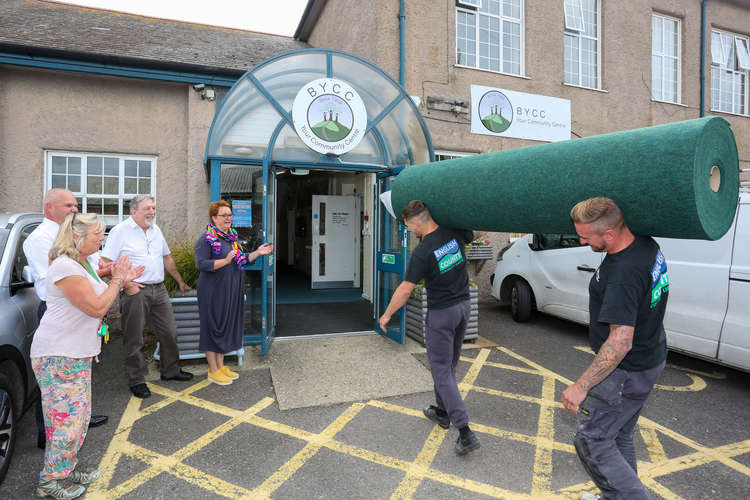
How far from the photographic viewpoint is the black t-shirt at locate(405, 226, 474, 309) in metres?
3.15

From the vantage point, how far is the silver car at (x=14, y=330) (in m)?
2.76

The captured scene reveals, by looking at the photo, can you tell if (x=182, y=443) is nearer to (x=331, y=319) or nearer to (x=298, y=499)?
(x=298, y=499)

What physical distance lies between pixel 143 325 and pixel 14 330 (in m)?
1.14

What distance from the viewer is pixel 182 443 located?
3252 millimetres

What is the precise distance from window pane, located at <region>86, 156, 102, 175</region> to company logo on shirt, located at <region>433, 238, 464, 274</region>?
23.0 ft

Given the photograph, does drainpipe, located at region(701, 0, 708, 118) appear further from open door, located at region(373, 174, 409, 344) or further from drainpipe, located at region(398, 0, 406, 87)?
open door, located at region(373, 174, 409, 344)

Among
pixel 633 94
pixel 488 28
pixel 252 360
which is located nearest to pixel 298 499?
pixel 252 360

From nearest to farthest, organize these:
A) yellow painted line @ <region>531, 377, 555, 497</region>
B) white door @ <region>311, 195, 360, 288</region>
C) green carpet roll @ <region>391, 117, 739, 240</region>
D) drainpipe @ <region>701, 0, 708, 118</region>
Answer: green carpet roll @ <region>391, 117, 739, 240</region> → yellow painted line @ <region>531, 377, 555, 497</region> → white door @ <region>311, 195, 360, 288</region> → drainpipe @ <region>701, 0, 708, 118</region>

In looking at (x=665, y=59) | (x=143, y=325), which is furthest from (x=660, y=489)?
(x=665, y=59)

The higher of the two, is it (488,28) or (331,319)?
(488,28)

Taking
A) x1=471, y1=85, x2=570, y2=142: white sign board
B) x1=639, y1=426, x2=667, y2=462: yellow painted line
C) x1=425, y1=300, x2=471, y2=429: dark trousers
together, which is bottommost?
x1=639, y1=426, x2=667, y2=462: yellow painted line

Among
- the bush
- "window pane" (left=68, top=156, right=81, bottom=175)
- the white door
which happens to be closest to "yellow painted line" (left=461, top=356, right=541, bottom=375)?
the bush

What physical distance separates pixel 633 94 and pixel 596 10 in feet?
7.18

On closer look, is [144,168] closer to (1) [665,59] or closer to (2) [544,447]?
(2) [544,447]
